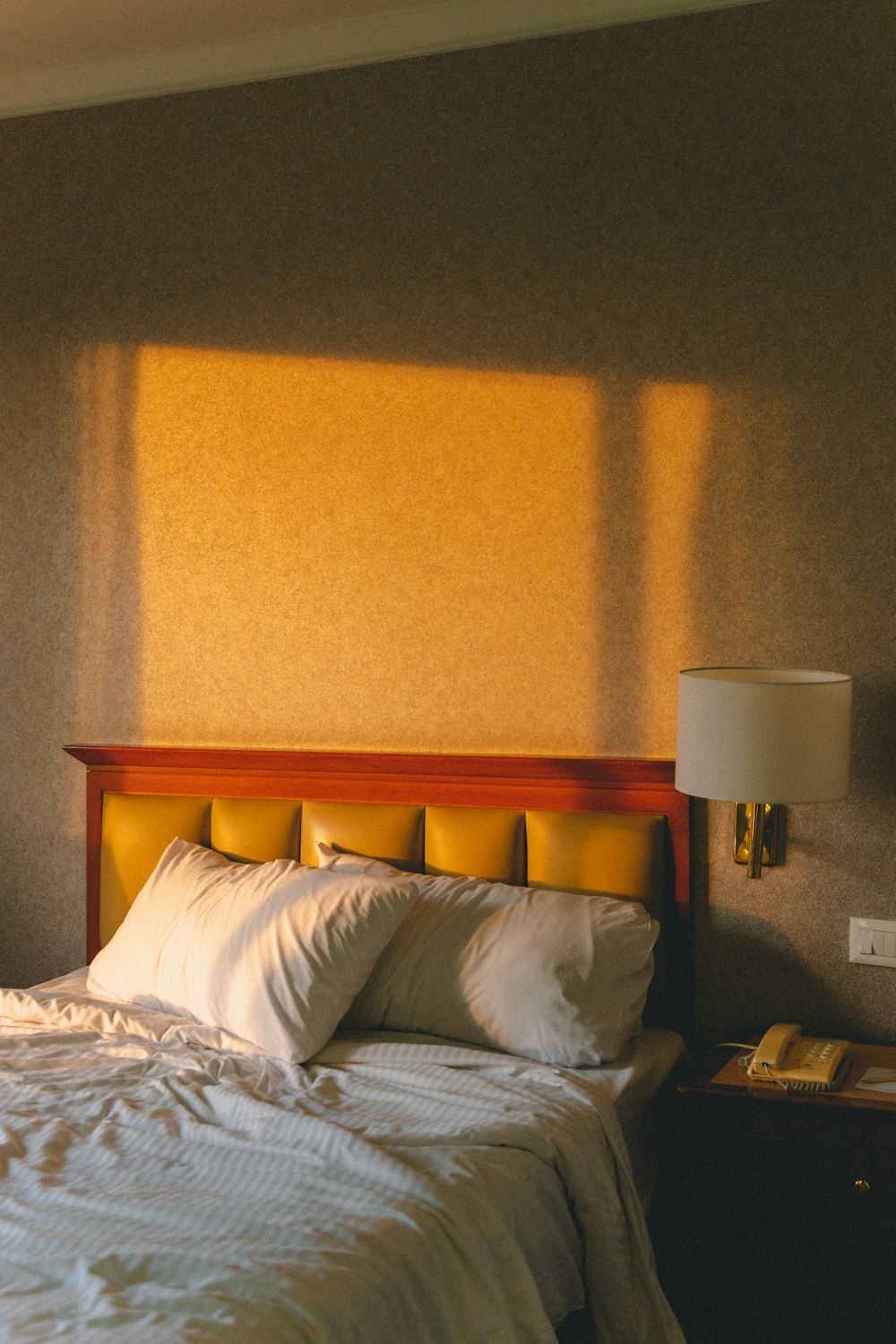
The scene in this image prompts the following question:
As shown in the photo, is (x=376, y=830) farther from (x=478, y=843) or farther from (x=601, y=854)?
(x=601, y=854)

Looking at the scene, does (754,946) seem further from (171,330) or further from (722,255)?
(171,330)

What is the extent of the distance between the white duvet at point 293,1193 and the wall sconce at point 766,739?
2.12 ft

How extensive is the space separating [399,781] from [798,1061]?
1.13 meters

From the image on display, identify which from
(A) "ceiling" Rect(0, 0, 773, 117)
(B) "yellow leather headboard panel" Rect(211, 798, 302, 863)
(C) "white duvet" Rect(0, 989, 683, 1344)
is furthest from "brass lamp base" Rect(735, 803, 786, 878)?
(A) "ceiling" Rect(0, 0, 773, 117)

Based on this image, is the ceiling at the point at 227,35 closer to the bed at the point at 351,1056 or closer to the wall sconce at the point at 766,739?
the wall sconce at the point at 766,739

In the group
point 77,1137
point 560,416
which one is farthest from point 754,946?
point 77,1137

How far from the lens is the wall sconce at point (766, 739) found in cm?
239

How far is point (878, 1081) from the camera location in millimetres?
2391

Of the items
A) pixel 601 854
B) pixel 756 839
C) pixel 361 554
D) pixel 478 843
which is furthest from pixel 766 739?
pixel 361 554

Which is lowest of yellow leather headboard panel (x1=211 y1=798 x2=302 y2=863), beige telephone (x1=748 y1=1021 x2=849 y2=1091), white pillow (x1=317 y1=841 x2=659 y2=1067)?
beige telephone (x1=748 y1=1021 x2=849 y2=1091)

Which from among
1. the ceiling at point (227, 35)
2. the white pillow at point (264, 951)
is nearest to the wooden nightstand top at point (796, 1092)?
the white pillow at point (264, 951)

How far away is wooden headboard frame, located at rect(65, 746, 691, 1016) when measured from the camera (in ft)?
9.18

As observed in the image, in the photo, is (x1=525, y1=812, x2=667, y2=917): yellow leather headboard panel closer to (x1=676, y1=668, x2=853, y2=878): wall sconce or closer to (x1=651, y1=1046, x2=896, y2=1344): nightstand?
(x1=676, y1=668, x2=853, y2=878): wall sconce

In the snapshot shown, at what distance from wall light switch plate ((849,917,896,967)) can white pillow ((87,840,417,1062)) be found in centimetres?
98
